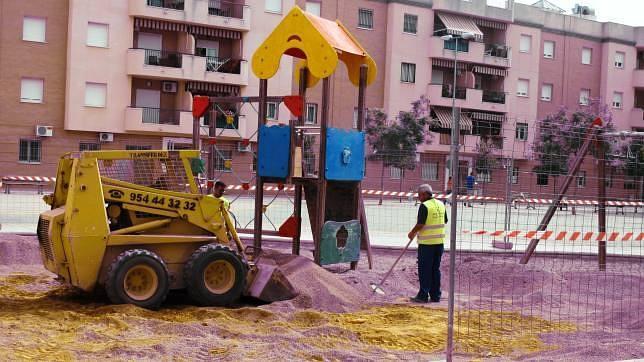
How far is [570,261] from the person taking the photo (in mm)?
17859

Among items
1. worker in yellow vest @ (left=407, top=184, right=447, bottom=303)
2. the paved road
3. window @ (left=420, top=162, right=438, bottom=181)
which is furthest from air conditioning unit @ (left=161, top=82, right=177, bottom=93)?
worker in yellow vest @ (left=407, top=184, right=447, bottom=303)

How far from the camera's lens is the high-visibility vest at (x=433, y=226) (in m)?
12.2

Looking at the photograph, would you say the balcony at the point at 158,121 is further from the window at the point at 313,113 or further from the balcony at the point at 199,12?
the window at the point at 313,113

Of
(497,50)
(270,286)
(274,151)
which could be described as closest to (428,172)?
(274,151)

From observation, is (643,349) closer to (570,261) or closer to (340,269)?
(340,269)

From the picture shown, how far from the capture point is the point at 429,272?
40.2ft

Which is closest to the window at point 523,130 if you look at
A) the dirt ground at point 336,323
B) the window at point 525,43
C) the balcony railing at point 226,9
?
the dirt ground at point 336,323

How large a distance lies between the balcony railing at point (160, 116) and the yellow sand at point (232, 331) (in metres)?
32.9

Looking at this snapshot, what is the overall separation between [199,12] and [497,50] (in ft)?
68.8

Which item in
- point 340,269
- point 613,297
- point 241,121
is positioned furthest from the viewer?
point 241,121

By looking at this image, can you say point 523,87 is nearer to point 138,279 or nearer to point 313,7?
point 313,7

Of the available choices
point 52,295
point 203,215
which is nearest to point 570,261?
point 203,215

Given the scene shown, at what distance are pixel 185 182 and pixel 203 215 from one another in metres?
0.53

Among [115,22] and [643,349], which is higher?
[115,22]
